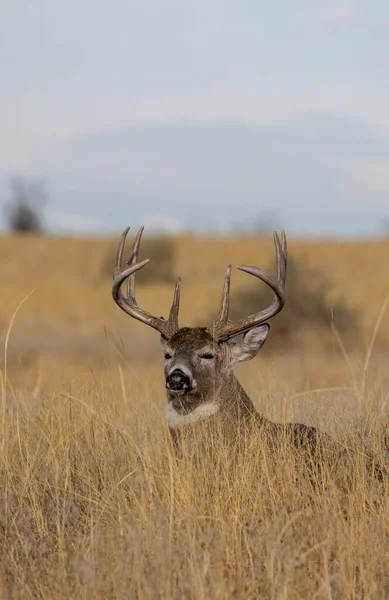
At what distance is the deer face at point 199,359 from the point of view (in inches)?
219

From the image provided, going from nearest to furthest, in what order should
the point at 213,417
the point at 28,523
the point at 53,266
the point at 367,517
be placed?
1. the point at 367,517
2. the point at 28,523
3. the point at 213,417
4. the point at 53,266

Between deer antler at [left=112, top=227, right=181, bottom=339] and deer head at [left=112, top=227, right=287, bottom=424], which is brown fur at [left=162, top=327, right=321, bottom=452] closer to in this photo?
deer head at [left=112, top=227, right=287, bottom=424]

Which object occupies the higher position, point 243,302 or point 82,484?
point 82,484

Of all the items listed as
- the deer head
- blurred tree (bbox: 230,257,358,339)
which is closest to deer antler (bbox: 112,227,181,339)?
the deer head

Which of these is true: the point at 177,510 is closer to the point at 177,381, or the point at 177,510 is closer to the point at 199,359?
the point at 177,381

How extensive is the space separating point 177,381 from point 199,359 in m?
0.31

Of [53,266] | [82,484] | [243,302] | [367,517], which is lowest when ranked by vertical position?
[53,266]

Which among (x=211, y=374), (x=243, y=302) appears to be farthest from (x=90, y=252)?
(x=211, y=374)

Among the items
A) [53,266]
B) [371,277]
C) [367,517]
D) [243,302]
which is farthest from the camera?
[53,266]

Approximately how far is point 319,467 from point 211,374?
2.84 ft

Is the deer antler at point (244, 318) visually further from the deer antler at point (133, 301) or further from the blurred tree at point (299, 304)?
the blurred tree at point (299, 304)

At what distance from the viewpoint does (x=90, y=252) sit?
4397cm

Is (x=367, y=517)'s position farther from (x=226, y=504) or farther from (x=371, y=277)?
(x=371, y=277)

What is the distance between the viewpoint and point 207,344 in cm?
582
